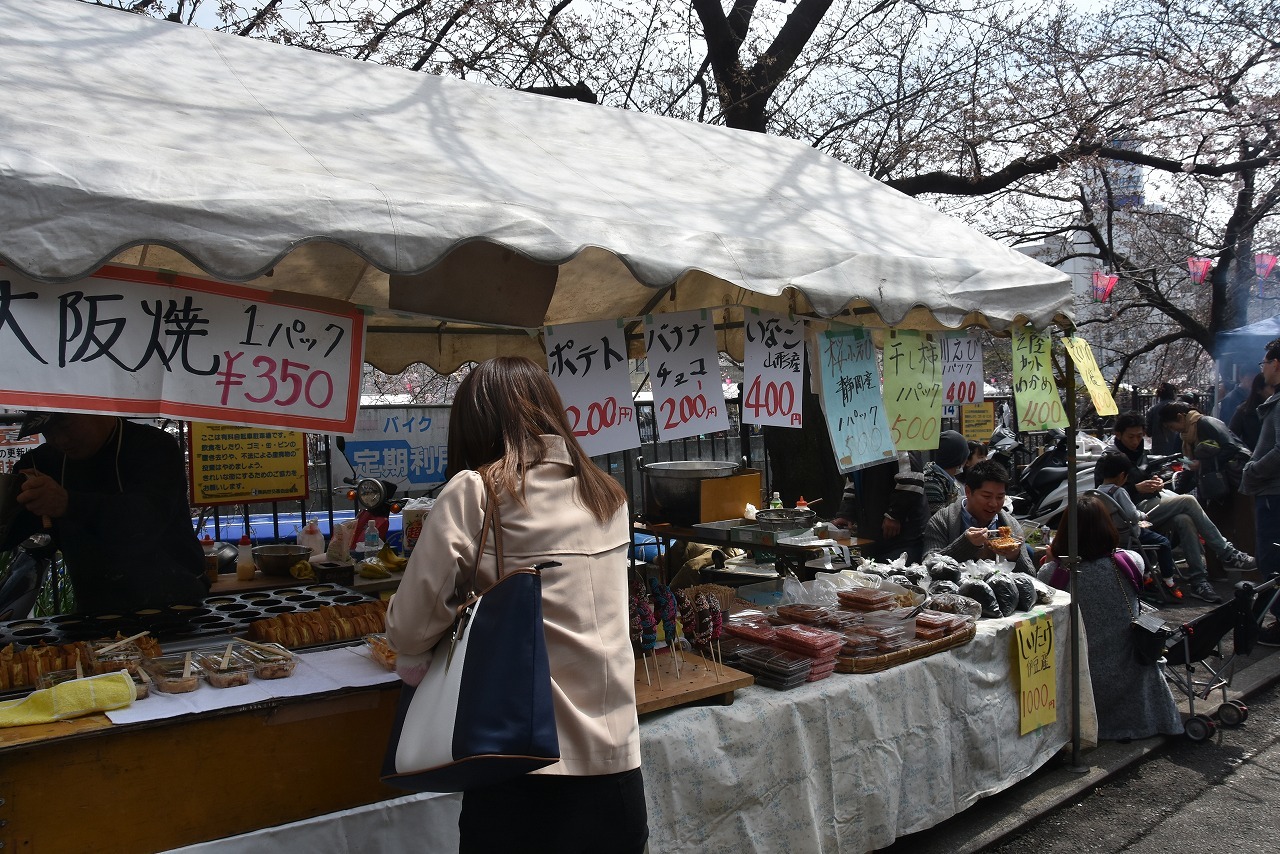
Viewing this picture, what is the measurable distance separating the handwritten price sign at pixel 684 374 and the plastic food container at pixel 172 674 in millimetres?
1777

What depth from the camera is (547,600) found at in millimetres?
2025

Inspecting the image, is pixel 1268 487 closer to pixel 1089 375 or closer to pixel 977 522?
pixel 977 522

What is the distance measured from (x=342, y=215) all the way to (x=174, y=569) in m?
2.43

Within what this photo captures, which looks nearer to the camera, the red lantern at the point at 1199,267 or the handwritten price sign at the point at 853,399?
the handwritten price sign at the point at 853,399

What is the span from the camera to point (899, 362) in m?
4.16

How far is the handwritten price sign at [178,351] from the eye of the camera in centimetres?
212

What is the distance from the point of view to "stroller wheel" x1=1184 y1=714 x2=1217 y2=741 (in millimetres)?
5035

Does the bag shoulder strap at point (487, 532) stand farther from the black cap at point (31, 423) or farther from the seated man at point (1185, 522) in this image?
the seated man at point (1185, 522)

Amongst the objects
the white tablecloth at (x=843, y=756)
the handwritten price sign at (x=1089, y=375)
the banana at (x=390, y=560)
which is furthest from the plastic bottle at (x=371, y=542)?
the handwritten price sign at (x=1089, y=375)

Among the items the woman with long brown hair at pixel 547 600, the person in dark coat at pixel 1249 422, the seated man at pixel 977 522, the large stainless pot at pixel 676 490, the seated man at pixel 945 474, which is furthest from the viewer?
the person in dark coat at pixel 1249 422

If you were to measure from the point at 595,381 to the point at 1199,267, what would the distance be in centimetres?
1489

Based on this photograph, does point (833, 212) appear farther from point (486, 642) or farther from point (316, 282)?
point (486, 642)

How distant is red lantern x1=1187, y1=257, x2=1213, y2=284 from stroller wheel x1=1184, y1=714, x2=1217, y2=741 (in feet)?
36.3

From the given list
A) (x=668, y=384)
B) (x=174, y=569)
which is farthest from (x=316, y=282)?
(x=668, y=384)
